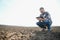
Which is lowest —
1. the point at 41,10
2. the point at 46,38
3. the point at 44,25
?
the point at 46,38

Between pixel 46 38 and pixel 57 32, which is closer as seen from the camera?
pixel 46 38

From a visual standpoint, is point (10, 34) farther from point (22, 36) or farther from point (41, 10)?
point (41, 10)

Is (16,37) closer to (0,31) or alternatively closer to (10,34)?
(10,34)

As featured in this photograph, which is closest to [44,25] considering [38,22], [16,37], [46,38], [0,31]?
[38,22]

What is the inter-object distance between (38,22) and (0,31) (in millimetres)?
1743

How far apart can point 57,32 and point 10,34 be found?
2.04m

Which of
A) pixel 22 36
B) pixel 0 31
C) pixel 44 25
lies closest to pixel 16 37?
pixel 22 36

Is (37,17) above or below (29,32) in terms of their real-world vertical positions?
above

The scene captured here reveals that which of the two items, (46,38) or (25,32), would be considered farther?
(25,32)

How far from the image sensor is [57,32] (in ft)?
24.9

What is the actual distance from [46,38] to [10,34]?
60.7 inches

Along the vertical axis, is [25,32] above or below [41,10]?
below

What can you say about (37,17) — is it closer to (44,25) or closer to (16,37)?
(44,25)

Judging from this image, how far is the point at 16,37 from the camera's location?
7.29m
